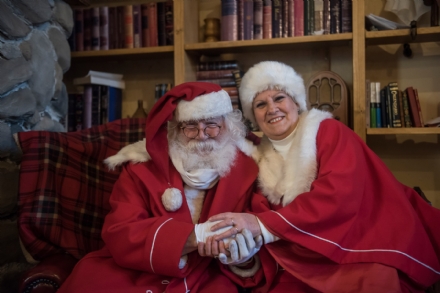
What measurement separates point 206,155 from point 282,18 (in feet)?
3.18

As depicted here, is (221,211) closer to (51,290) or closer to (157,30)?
(51,290)

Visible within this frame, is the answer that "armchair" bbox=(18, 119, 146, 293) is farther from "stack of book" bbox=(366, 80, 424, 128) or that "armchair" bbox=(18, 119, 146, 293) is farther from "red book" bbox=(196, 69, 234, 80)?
"stack of book" bbox=(366, 80, 424, 128)

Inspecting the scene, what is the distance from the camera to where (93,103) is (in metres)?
2.55

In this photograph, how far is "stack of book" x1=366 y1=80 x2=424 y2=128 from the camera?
2092mm

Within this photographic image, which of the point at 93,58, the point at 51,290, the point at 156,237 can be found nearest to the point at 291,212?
the point at 156,237

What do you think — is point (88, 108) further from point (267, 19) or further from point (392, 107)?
point (392, 107)

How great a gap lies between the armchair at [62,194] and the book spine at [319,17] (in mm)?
1174

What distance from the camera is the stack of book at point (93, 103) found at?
255 cm

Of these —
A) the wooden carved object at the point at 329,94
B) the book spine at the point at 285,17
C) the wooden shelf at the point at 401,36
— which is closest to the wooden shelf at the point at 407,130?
the wooden carved object at the point at 329,94

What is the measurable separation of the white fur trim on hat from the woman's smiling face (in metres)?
0.17

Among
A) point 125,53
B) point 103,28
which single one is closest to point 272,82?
point 125,53

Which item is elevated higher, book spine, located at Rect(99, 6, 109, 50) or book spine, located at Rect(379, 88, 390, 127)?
book spine, located at Rect(99, 6, 109, 50)

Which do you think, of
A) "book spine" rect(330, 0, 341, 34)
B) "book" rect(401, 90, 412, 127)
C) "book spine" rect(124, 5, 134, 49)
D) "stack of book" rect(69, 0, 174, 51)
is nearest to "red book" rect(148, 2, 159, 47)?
"stack of book" rect(69, 0, 174, 51)

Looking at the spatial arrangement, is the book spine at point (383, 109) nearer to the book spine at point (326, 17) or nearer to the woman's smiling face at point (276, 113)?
the book spine at point (326, 17)
